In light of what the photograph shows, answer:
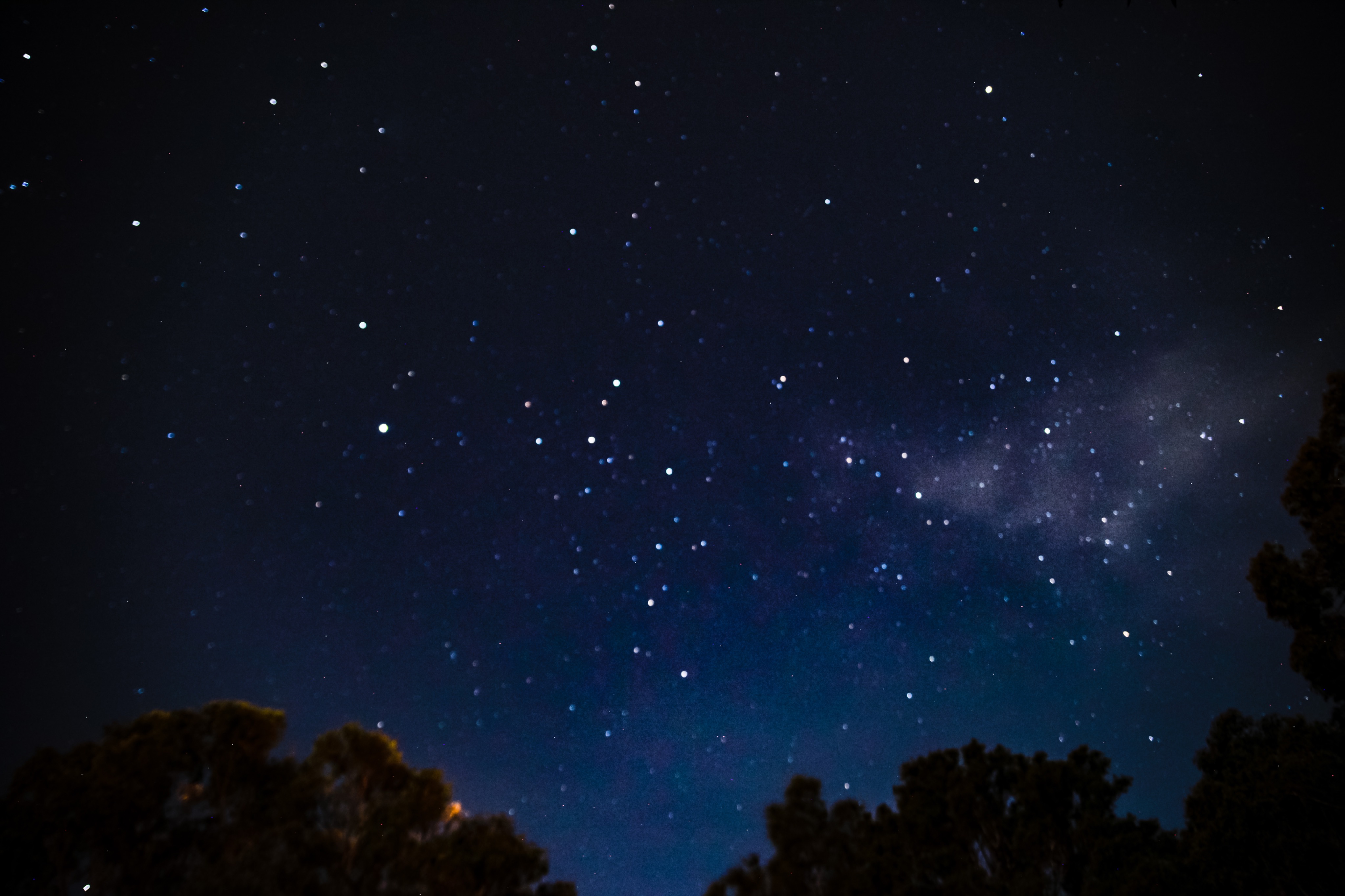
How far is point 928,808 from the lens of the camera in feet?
59.7

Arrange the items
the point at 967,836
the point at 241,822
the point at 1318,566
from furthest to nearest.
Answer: the point at 967,836
the point at 241,822
the point at 1318,566

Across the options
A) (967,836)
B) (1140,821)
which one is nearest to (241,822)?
(967,836)

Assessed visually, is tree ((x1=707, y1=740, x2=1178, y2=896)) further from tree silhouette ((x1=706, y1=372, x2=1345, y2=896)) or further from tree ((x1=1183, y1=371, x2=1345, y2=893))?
tree ((x1=1183, y1=371, x2=1345, y2=893))

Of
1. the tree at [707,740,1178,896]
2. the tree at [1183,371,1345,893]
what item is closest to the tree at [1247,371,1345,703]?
the tree at [1183,371,1345,893]

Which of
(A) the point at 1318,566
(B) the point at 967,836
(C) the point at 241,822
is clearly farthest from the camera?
(B) the point at 967,836

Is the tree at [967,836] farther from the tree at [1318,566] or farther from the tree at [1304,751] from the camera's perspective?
the tree at [1318,566]

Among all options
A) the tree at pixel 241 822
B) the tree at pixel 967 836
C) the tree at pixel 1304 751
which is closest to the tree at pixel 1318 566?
the tree at pixel 1304 751

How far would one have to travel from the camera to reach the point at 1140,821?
15719mm

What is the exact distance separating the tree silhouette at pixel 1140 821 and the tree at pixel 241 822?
852cm

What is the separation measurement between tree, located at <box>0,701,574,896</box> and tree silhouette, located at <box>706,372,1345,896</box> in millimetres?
8520

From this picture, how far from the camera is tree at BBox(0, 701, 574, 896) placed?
44.6 feet

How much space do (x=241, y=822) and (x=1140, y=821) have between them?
24.3 meters

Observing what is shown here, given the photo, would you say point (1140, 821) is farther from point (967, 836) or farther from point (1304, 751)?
point (1304, 751)

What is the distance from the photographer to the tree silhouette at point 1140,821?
11.1m
